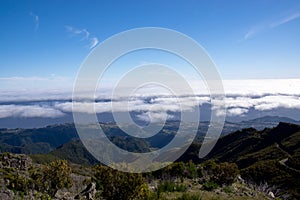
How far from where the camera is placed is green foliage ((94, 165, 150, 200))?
16125 millimetres

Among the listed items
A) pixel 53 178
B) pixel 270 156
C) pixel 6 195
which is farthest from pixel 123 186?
pixel 270 156

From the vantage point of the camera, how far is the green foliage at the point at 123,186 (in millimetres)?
16125

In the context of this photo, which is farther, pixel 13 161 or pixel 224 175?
pixel 13 161

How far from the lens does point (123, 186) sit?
53.6 ft

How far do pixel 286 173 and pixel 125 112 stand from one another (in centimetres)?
8553

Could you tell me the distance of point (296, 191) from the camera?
73125 millimetres

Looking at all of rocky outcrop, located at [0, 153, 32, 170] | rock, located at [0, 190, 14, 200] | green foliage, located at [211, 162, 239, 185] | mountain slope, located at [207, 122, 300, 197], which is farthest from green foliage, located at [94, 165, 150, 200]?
mountain slope, located at [207, 122, 300, 197]

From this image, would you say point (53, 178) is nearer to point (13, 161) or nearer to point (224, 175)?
point (224, 175)

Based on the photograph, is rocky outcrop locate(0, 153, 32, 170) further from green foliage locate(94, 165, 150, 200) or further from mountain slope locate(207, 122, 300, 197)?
mountain slope locate(207, 122, 300, 197)

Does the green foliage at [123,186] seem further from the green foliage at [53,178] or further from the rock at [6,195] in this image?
the rock at [6,195]

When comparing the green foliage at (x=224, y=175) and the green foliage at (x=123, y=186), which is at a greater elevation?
the green foliage at (x=123, y=186)

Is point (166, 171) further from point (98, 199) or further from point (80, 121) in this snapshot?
point (80, 121)

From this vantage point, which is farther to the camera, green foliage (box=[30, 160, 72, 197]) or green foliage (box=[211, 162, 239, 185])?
green foliage (box=[211, 162, 239, 185])

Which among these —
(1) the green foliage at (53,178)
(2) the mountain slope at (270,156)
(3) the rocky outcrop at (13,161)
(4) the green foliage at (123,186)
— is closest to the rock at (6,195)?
(1) the green foliage at (53,178)
